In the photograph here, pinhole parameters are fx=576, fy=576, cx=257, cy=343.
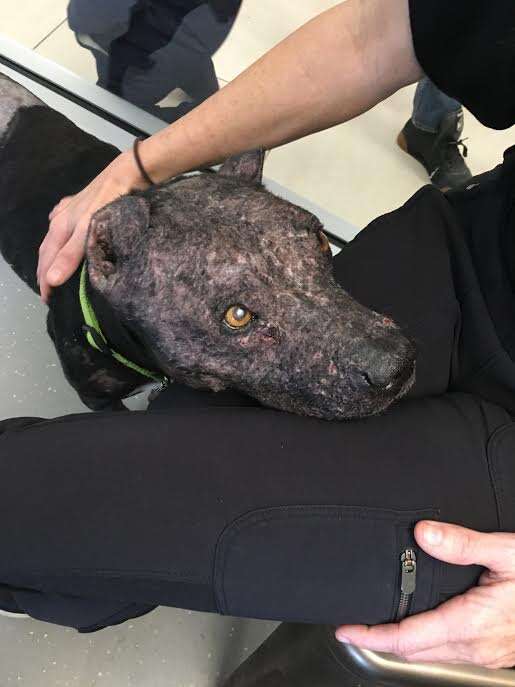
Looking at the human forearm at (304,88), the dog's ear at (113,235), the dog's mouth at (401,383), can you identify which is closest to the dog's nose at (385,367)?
the dog's mouth at (401,383)

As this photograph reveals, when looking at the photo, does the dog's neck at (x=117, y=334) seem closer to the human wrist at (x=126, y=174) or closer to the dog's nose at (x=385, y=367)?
the human wrist at (x=126, y=174)

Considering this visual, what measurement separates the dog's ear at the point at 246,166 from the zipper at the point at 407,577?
0.77m

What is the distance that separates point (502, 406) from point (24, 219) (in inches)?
46.3

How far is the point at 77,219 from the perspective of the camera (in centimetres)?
122

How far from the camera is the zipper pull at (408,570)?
33.0 inches

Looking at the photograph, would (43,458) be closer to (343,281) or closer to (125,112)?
(343,281)

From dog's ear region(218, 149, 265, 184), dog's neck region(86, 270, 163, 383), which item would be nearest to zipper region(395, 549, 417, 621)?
dog's neck region(86, 270, 163, 383)

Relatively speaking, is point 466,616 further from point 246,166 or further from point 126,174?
point 126,174

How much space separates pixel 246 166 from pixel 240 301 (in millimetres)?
364

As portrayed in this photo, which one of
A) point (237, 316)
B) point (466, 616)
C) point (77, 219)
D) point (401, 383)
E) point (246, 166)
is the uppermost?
point (77, 219)

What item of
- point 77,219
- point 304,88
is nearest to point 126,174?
point 77,219

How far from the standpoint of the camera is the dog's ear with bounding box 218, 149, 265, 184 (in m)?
1.19

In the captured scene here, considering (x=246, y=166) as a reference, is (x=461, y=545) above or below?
below

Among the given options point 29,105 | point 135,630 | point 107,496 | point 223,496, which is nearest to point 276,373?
point 223,496
